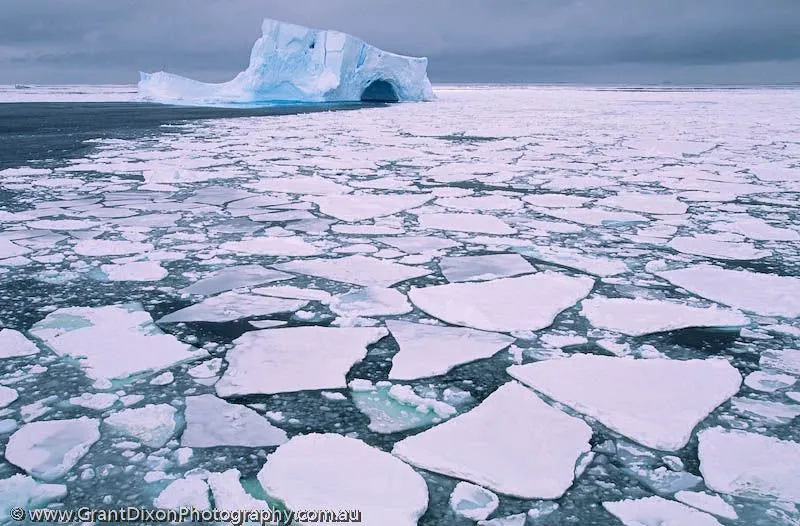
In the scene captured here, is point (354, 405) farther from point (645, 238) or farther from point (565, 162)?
point (565, 162)

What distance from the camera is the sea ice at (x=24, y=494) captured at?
988 mm

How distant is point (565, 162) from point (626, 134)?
3.71 meters

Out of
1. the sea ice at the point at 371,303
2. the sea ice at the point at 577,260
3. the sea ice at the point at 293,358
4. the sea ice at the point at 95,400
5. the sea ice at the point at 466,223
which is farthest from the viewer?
the sea ice at the point at 466,223

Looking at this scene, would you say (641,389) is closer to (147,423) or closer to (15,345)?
(147,423)

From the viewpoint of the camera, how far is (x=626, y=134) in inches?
335

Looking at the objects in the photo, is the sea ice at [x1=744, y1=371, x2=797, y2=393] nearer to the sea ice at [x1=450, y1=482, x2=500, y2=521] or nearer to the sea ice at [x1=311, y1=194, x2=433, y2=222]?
the sea ice at [x1=450, y1=482, x2=500, y2=521]

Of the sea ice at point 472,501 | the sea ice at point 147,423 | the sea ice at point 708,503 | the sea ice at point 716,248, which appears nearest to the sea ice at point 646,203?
the sea ice at point 716,248

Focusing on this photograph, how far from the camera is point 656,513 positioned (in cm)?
99

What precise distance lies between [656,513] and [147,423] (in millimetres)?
1032

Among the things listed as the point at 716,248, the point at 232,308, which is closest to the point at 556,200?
the point at 716,248

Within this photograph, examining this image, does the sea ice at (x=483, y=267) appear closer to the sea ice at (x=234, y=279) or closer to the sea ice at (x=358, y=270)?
the sea ice at (x=358, y=270)

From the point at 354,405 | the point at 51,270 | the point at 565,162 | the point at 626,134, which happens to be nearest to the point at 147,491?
the point at 354,405

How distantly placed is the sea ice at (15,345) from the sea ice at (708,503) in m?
1.61

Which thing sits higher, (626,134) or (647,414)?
(626,134)
